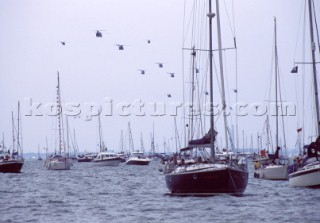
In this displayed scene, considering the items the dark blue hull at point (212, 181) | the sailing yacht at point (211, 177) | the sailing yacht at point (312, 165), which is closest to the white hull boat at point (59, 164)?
the sailing yacht at point (312, 165)

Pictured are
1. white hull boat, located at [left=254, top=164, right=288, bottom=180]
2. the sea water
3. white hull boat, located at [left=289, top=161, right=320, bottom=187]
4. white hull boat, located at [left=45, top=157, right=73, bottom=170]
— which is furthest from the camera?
white hull boat, located at [left=45, top=157, right=73, bottom=170]

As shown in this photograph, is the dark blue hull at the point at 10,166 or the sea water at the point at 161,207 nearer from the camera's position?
the sea water at the point at 161,207

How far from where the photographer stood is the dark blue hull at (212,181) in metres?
36.8

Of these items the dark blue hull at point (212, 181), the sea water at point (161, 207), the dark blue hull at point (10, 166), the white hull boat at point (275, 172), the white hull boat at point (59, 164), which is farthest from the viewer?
the white hull boat at point (59, 164)

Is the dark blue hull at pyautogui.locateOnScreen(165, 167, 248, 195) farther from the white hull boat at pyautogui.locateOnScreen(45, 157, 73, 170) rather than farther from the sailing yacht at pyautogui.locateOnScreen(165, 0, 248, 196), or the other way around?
the white hull boat at pyautogui.locateOnScreen(45, 157, 73, 170)

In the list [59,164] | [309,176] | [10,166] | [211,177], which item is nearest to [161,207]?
[211,177]

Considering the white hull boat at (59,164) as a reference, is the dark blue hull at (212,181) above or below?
above

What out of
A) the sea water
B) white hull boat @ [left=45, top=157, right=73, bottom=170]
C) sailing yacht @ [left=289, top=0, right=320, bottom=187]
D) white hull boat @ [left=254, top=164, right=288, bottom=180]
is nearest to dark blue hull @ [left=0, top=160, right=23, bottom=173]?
white hull boat @ [left=45, top=157, right=73, bottom=170]


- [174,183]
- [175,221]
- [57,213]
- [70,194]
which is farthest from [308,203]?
[70,194]

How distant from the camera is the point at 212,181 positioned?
37.0 metres

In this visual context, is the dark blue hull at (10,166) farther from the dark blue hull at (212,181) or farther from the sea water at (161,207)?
the dark blue hull at (212,181)

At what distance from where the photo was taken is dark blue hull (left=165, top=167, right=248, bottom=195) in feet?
121

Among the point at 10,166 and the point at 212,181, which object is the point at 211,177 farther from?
the point at 10,166

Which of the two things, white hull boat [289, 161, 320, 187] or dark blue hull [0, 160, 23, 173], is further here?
dark blue hull [0, 160, 23, 173]
